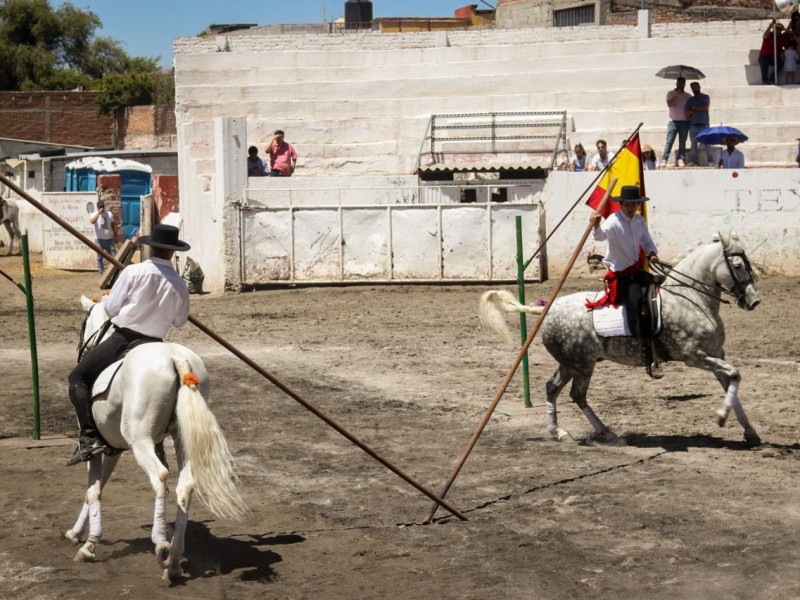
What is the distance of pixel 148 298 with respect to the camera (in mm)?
8453

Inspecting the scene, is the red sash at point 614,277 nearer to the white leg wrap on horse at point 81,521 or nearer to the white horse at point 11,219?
the white leg wrap on horse at point 81,521

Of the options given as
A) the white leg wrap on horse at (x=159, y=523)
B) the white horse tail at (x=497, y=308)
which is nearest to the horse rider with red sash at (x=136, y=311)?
the white leg wrap on horse at (x=159, y=523)

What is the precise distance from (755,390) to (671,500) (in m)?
4.87

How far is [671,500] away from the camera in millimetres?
9312

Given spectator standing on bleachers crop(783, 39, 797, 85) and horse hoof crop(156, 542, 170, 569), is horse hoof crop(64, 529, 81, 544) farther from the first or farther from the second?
spectator standing on bleachers crop(783, 39, 797, 85)

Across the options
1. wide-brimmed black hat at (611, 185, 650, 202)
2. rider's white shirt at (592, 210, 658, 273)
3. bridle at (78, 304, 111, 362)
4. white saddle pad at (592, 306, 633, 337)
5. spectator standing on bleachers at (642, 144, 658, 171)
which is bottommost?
white saddle pad at (592, 306, 633, 337)

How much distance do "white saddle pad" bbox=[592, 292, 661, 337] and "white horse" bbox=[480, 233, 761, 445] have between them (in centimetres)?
7

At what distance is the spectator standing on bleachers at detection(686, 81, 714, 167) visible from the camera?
2630 centimetres

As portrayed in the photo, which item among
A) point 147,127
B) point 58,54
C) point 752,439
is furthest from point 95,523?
point 58,54

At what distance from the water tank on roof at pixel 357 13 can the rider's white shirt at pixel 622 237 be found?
1545 inches

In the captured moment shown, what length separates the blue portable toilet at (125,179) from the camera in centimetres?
3603

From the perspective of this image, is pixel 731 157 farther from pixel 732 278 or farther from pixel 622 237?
pixel 622 237

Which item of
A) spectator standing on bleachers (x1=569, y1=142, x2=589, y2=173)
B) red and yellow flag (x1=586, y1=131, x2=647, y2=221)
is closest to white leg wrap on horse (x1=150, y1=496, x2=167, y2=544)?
red and yellow flag (x1=586, y1=131, x2=647, y2=221)

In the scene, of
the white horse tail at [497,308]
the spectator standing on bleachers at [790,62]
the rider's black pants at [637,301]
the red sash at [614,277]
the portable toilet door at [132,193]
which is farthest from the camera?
the portable toilet door at [132,193]
